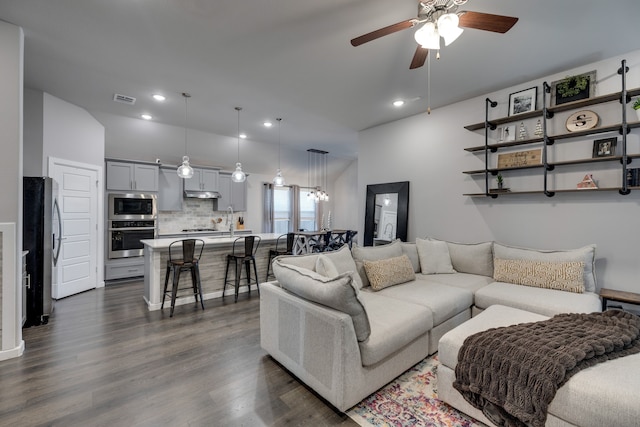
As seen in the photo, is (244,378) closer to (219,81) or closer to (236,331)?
(236,331)

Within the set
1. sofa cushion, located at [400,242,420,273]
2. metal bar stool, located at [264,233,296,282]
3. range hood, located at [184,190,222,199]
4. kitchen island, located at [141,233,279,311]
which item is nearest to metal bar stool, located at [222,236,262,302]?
kitchen island, located at [141,233,279,311]

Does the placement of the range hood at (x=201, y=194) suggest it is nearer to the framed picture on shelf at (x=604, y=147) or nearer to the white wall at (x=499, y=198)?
the white wall at (x=499, y=198)

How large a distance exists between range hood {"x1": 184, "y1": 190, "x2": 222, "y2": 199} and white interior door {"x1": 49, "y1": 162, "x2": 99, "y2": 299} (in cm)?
182

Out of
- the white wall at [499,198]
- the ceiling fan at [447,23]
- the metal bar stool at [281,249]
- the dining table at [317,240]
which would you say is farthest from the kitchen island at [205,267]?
the ceiling fan at [447,23]

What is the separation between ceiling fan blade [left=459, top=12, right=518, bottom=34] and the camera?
1.75 meters

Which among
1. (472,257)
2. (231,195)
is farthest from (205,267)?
(472,257)

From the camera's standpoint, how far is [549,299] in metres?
2.73

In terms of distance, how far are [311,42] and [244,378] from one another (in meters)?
3.04

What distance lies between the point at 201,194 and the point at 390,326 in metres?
5.78

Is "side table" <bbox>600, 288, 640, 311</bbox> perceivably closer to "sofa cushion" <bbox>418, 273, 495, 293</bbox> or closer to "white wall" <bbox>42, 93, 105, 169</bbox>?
"sofa cushion" <bbox>418, 273, 495, 293</bbox>

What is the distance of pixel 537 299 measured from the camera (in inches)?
108

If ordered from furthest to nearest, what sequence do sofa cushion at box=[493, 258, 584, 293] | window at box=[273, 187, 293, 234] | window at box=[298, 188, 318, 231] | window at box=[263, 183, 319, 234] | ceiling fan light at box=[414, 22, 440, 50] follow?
window at box=[298, 188, 318, 231] → window at box=[273, 187, 293, 234] → window at box=[263, 183, 319, 234] → sofa cushion at box=[493, 258, 584, 293] → ceiling fan light at box=[414, 22, 440, 50]

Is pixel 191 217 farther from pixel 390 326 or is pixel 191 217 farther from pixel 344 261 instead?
pixel 390 326

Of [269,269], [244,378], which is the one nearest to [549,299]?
[244,378]
